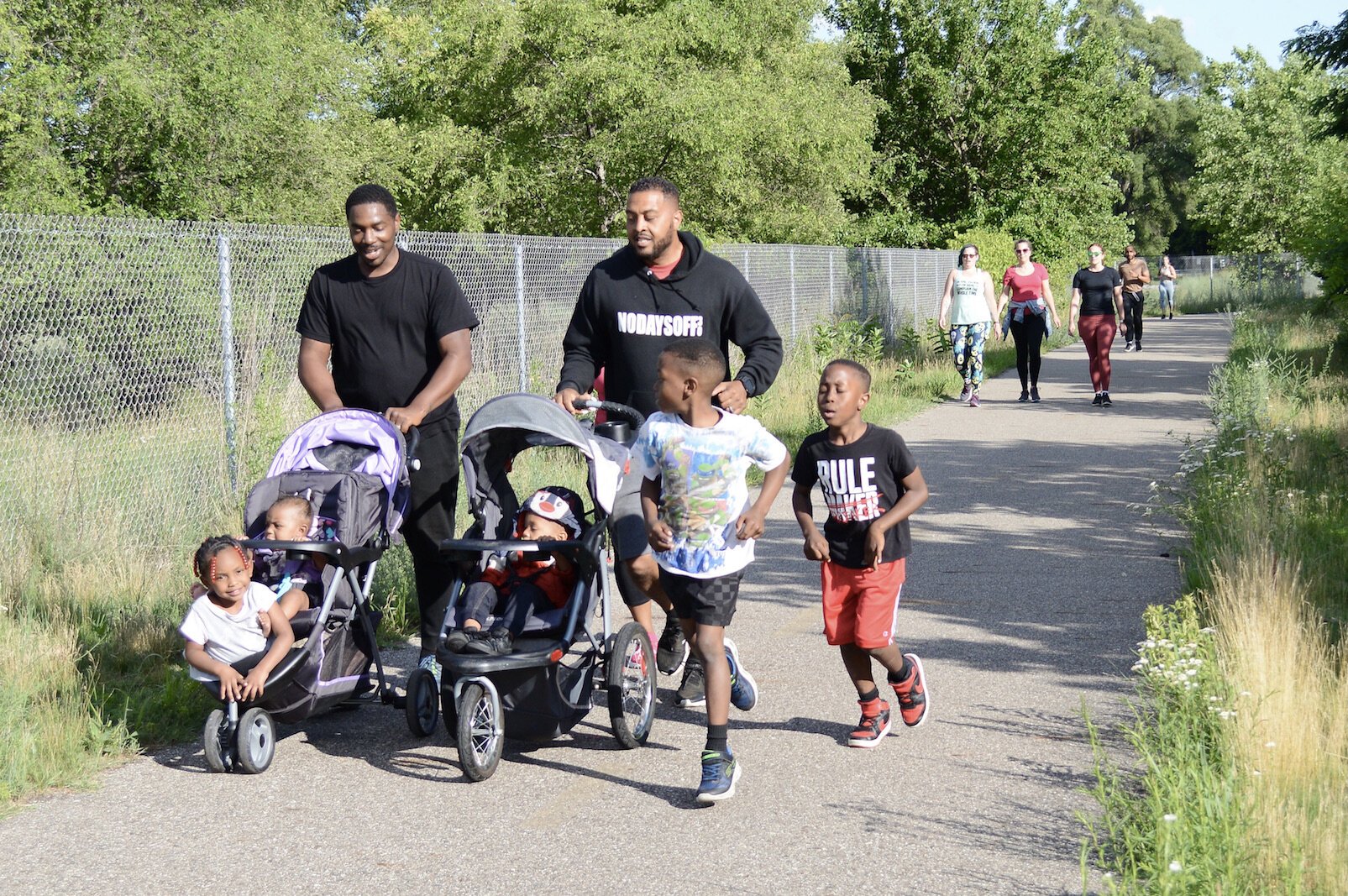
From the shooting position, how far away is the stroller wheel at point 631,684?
18.0ft

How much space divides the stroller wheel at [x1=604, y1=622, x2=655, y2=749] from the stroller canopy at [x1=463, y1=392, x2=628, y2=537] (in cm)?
51

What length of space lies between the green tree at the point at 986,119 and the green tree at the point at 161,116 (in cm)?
2091

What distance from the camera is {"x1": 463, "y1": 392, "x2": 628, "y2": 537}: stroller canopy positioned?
5590 millimetres

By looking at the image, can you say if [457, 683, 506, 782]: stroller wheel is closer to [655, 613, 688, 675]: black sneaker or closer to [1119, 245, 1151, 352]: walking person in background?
[655, 613, 688, 675]: black sneaker

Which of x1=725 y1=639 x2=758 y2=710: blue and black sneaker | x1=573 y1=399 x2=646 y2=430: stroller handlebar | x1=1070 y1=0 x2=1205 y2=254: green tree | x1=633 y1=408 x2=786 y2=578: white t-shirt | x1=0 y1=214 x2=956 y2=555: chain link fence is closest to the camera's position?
x1=633 y1=408 x2=786 y2=578: white t-shirt

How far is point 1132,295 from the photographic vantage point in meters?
27.8

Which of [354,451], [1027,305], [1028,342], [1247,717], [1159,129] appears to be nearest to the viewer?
[1247,717]

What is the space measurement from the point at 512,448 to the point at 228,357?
3.98 meters

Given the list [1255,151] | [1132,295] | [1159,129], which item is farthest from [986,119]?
[1159,129]

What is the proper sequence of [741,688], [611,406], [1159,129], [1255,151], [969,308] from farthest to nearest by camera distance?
[1159,129], [1255,151], [969,308], [741,688], [611,406]

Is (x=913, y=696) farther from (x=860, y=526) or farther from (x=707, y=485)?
(x=707, y=485)

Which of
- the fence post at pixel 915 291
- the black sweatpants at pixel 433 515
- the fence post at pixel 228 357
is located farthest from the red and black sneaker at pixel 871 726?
the fence post at pixel 915 291

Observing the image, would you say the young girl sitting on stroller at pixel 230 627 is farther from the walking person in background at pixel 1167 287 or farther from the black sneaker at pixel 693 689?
the walking person in background at pixel 1167 287

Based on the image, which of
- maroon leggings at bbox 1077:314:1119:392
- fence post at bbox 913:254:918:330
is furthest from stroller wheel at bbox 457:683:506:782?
fence post at bbox 913:254:918:330
